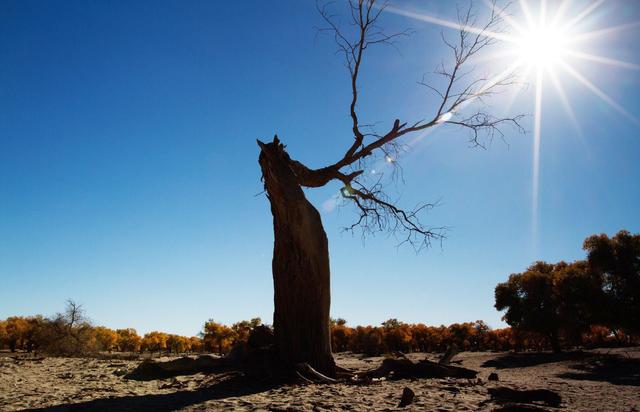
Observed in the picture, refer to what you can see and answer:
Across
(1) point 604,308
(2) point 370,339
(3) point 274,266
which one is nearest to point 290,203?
(3) point 274,266

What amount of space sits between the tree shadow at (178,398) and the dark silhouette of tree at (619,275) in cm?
1731

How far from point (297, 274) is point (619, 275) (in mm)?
16859

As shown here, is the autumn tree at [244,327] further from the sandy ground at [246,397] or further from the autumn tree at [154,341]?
the autumn tree at [154,341]

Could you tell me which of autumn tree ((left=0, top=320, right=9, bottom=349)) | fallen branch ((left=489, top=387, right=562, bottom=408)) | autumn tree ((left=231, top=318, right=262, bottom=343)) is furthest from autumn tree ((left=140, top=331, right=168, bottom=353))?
fallen branch ((left=489, top=387, right=562, bottom=408))

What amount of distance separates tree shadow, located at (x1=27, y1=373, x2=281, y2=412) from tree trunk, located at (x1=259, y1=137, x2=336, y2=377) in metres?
0.93

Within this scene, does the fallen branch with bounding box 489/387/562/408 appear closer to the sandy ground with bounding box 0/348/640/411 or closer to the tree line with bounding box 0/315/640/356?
the sandy ground with bounding box 0/348/640/411

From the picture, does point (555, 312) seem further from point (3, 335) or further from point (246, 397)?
point (3, 335)

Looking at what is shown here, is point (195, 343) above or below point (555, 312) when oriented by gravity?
below

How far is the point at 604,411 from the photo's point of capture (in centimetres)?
434

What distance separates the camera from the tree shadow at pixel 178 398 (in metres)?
4.34

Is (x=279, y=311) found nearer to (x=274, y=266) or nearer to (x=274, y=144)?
(x=274, y=266)

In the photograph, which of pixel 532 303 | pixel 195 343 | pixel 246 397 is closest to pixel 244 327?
pixel 532 303

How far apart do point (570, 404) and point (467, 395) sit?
1.17m

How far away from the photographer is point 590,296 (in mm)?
17531
